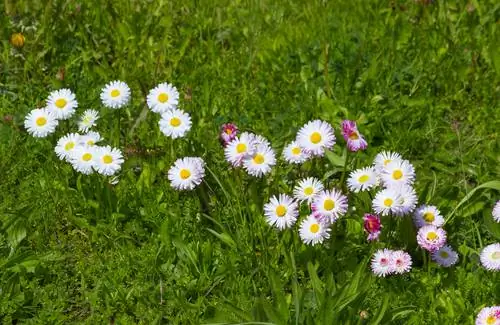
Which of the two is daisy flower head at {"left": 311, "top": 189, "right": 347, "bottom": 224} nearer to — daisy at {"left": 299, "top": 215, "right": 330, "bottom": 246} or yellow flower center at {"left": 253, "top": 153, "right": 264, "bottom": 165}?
daisy at {"left": 299, "top": 215, "right": 330, "bottom": 246}

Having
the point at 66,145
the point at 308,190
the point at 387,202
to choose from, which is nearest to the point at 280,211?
the point at 308,190

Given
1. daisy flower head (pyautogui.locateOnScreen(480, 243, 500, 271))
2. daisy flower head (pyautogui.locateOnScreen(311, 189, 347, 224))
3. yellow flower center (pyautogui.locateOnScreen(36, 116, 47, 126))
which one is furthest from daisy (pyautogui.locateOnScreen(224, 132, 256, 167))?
daisy flower head (pyautogui.locateOnScreen(480, 243, 500, 271))

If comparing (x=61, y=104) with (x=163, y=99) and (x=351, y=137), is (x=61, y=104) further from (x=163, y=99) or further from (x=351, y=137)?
(x=351, y=137)

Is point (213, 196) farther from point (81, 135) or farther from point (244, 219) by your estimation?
point (81, 135)

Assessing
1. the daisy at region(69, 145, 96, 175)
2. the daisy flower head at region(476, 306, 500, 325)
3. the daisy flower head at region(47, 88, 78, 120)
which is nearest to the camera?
the daisy flower head at region(476, 306, 500, 325)

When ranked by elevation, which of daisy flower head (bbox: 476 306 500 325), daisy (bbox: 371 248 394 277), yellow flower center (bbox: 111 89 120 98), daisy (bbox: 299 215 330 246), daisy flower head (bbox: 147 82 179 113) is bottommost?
daisy flower head (bbox: 476 306 500 325)

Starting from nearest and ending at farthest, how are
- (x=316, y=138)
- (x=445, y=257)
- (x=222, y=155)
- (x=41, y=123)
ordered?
1. (x=445, y=257)
2. (x=316, y=138)
3. (x=41, y=123)
4. (x=222, y=155)

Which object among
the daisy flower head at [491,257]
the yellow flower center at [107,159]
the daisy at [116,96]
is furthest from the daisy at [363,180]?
the daisy at [116,96]
